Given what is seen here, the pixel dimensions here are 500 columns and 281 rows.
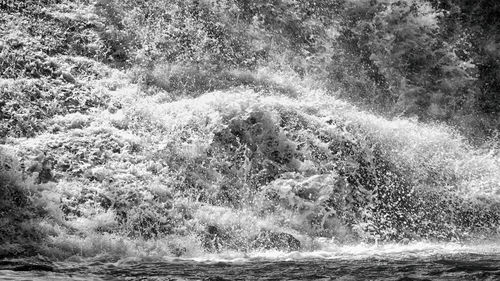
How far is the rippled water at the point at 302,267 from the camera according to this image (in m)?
5.36

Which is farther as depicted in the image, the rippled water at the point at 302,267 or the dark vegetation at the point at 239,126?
the dark vegetation at the point at 239,126

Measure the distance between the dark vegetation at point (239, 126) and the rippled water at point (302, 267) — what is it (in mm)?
372

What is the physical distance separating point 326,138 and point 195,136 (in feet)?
6.04

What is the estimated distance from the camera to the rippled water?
5.36m

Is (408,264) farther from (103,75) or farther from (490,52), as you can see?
(490,52)

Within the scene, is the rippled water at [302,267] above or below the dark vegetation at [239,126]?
below

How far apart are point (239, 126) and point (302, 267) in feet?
8.14

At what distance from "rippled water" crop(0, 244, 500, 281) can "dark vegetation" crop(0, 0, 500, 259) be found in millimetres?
372

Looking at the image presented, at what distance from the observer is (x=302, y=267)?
6016 millimetres

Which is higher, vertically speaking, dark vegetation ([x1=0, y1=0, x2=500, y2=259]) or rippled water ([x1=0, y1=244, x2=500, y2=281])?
dark vegetation ([x1=0, y1=0, x2=500, y2=259])

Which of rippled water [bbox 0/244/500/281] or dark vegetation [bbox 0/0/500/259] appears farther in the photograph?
dark vegetation [bbox 0/0/500/259]

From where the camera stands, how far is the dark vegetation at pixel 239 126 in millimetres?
6715

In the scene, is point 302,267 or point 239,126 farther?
point 239,126

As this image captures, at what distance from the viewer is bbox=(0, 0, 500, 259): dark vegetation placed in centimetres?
671
